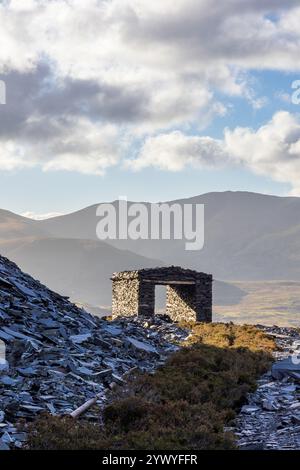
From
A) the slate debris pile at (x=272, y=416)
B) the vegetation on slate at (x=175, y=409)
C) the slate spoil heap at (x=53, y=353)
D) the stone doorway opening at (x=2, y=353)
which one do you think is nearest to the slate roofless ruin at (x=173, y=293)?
→ the slate spoil heap at (x=53, y=353)

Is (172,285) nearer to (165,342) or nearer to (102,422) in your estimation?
(165,342)

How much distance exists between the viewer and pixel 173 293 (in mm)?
42625

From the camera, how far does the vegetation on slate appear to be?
10.4 metres

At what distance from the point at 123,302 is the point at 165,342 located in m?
16.0

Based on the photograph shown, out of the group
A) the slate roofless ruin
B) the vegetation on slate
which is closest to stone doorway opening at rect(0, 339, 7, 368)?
the vegetation on slate

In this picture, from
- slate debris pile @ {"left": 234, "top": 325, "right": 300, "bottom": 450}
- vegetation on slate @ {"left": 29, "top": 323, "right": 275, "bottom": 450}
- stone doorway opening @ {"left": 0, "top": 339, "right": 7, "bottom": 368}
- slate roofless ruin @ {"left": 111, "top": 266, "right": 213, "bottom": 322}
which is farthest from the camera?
slate roofless ruin @ {"left": 111, "top": 266, "right": 213, "bottom": 322}

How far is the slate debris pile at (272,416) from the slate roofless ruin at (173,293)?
20711 millimetres

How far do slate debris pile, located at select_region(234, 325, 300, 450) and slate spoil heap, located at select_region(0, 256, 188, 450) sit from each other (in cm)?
320

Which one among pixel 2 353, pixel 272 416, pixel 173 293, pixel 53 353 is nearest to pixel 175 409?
pixel 272 416

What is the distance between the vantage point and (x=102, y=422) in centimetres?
1209

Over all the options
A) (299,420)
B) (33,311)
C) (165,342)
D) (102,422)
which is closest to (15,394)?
(102,422)

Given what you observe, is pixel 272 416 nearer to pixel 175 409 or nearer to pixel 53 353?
pixel 175 409

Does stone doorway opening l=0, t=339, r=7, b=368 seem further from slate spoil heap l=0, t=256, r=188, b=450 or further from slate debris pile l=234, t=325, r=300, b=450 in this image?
slate debris pile l=234, t=325, r=300, b=450
